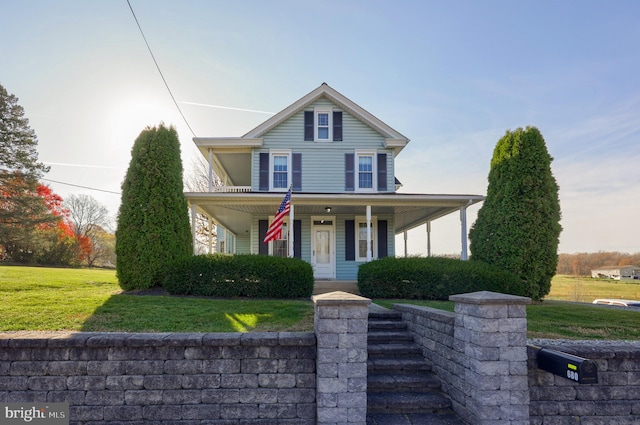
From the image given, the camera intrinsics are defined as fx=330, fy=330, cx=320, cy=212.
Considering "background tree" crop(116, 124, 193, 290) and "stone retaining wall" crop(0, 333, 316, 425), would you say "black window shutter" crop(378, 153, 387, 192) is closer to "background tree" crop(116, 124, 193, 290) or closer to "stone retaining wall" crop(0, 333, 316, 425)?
"background tree" crop(116, 124, 193, 290)

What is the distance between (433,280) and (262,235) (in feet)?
22.1

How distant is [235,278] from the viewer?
8.41 metres

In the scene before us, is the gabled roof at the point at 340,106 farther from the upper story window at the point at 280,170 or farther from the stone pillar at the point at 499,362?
the stone pillar at the point at 499,362

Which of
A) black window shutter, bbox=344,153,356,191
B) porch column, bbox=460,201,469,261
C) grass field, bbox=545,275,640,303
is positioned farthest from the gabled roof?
grass field, bbox=545,275,640,303

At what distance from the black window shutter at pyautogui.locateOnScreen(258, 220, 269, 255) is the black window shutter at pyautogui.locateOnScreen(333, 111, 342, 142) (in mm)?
4333

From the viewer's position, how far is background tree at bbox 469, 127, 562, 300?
9.12 m

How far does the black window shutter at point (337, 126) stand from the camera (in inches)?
520

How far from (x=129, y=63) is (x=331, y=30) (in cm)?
542

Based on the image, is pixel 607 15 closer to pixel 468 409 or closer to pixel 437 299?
pixel 437 299

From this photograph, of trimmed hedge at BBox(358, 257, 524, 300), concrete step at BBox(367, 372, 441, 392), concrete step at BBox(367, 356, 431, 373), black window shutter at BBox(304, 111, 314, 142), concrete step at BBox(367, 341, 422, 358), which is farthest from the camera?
black window shutter at BBox(304, 111, 314, 142)

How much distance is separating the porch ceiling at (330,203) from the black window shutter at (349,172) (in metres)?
1.02

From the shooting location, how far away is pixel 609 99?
9188mm

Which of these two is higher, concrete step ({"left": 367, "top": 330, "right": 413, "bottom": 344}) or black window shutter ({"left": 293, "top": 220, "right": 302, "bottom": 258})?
black window shutter ({"left": 293, "top": 220, "right": 302, "bottom": 258})

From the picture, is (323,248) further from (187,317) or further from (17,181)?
(17,181)
